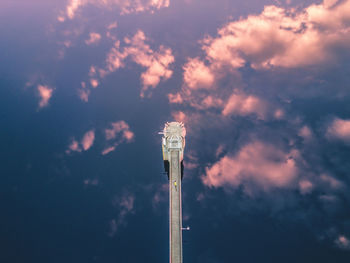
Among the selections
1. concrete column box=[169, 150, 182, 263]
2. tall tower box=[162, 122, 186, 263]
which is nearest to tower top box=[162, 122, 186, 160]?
tall tower box=[162, 122, 186, 263]

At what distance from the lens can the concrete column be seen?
101312 mm

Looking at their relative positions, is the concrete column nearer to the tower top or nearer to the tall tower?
the tall tower

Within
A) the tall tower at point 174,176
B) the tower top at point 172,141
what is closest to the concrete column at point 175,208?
the tall tower at point 174,176

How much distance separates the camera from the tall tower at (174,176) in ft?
337

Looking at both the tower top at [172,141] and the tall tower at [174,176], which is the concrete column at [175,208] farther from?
the tower top at [172,141]

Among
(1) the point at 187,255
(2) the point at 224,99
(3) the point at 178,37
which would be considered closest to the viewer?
(1) the point at 187,255

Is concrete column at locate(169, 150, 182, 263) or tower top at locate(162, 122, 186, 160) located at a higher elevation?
tower top at locate(162, 122, 186, 160)

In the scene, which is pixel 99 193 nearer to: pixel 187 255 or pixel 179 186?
pixel 179 186

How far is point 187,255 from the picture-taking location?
102 meters

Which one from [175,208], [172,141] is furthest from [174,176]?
[172,141]

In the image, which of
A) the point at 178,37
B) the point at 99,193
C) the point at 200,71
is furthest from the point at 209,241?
the point at 178,37

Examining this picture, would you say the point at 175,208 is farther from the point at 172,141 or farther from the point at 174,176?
the point at 172,141

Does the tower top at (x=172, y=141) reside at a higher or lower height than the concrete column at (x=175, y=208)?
higher

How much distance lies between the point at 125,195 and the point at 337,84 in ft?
435
